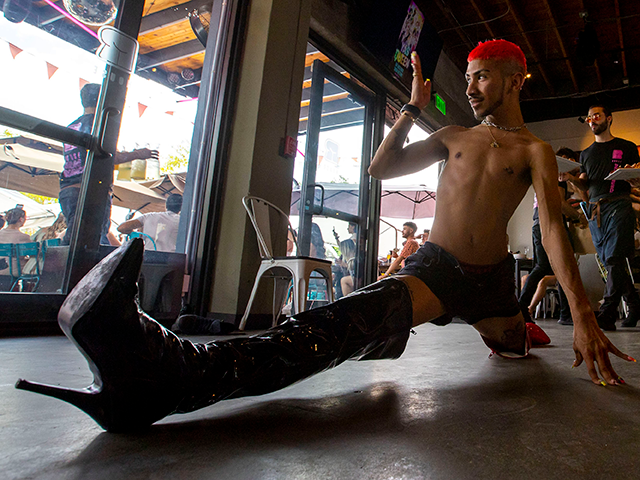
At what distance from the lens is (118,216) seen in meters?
3.62

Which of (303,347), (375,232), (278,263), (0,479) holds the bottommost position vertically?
(0,479)

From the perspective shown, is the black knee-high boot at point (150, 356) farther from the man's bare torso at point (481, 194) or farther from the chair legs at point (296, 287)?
the chair legs at point (296, 287)

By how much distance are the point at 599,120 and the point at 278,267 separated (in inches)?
122

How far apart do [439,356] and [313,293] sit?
3331 mm

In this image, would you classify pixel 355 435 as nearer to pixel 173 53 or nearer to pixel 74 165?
pixel 74 165

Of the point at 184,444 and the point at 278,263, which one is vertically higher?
the point at 278,263

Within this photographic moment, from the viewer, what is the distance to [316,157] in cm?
438

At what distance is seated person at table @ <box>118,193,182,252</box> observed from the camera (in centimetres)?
363

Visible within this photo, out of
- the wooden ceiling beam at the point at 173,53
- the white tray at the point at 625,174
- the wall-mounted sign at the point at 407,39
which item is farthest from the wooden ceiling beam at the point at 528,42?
the wooden ceiling beam at the point at 173,53

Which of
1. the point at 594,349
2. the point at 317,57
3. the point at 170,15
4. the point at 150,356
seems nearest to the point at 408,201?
the point at 317,57

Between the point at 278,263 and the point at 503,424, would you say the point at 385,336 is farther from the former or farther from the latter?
the point at 278,263

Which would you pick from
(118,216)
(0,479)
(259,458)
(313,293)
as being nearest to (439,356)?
(259,458)

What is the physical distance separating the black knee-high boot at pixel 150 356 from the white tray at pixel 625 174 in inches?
129

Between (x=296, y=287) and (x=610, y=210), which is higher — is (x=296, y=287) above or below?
below
